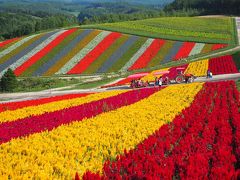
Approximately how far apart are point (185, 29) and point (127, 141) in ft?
256

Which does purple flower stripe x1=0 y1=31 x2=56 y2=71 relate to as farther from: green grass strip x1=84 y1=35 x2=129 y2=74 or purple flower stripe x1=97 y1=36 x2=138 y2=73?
purple flower stripe x1=97 y1=36 x2=138 y2=73

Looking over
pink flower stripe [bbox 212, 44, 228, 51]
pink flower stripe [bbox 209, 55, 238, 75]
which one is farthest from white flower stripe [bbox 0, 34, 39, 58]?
pink flower stripe [bbox 209, 55, 238, 75]

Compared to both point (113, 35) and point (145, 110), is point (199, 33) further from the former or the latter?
point (145, 110)

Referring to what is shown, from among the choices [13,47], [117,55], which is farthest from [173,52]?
[13,47]

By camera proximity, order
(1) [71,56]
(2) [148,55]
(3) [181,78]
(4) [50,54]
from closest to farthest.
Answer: (3) [181,78]
(2) [148,55]
(1) [71,56]
(4) [50,54]

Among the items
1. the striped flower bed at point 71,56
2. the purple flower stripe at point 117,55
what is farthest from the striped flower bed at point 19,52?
the purple flower stripe at point 117,55

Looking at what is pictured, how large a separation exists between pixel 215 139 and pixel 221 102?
313 inches

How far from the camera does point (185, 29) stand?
9088cm

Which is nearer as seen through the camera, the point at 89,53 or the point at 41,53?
the point at 89,53

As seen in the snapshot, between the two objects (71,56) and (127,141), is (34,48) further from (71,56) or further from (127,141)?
(127,141)

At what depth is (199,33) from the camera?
85.9m

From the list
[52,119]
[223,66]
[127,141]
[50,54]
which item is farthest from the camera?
[50,54]

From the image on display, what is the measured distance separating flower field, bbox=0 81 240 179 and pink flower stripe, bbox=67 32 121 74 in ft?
137

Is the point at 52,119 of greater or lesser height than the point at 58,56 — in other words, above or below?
above
